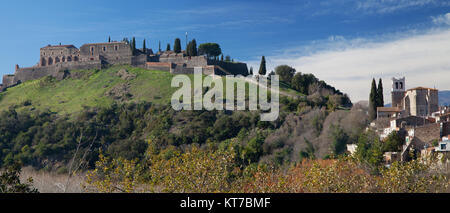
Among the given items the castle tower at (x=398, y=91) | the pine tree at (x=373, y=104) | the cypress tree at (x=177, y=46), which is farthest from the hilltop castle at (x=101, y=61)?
the pine tree at (x=373, y=104)

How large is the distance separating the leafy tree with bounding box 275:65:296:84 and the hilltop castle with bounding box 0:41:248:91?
6041 mm

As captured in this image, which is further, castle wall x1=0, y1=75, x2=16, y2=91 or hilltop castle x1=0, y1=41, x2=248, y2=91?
castle wall x1=0, y1=75, x2=16, y2=91

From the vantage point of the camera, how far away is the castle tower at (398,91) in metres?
54.3

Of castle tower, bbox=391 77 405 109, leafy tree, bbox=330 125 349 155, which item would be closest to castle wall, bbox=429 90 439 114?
castle tower, bbox=391 77 405 109

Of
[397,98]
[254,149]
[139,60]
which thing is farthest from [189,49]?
[397,98]

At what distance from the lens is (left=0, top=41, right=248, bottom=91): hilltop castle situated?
70750mm

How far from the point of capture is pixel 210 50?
74.5 m

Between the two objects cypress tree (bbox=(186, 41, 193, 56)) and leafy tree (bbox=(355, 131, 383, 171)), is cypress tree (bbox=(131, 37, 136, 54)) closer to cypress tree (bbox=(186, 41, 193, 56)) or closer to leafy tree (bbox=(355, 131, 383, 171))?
cypress tree (bbox=(186, 41, 193, 56))

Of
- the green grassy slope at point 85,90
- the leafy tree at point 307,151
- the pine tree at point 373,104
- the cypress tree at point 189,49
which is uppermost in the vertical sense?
the cypress tree at point 189,49

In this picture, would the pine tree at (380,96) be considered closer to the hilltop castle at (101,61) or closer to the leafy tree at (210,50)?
the hilltop castle at (101,61)

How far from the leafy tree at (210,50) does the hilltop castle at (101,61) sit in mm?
3916

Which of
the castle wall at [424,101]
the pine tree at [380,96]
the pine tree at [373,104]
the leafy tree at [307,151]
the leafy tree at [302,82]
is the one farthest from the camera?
the leafy tree at [302,82]

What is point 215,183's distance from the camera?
1347 centimetres
